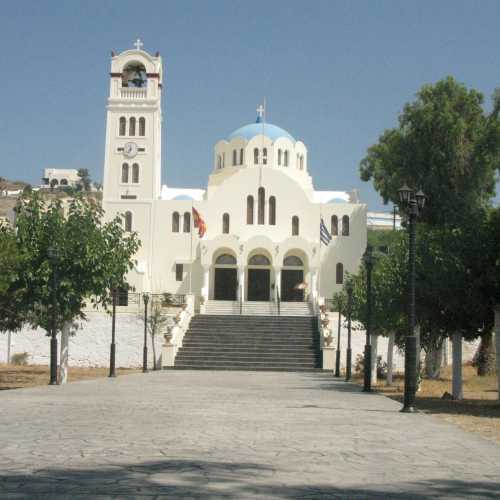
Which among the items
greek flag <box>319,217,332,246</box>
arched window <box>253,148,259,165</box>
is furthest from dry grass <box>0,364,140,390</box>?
arched window <box>253,148,259,165</box>

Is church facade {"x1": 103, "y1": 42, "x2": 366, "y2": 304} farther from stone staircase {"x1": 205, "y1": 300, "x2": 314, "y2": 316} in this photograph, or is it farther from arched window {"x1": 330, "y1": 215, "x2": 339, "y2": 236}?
stone staircase {"x1": 205, "y1": 300, "x2": 314, "y2": 316}

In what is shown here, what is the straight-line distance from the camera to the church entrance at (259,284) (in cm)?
5466

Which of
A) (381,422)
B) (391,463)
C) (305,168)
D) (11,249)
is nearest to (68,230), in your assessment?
(11,249)

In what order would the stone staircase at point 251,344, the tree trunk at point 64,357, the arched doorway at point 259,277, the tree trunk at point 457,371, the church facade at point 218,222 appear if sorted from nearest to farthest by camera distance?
the tree trunk at point 457,371 < the tree trunk at point 64,357 < the stone staircase at point 251,344 < the church facade at point 218,222 < the arched doorway at point 259,277

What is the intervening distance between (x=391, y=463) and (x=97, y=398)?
10323 millimetres

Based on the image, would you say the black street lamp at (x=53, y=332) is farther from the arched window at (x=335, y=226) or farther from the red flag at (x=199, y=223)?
the arched window at (x=335, y=226)

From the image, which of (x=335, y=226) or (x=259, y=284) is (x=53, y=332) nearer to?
(x=259, y=284)

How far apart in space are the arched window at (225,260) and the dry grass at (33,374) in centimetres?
1521

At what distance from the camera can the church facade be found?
53.5m

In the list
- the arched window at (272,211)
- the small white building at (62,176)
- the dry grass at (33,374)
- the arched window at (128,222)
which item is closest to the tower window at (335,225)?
the arched window at (272,211)

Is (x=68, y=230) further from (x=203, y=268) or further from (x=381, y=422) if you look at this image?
(x=203, y=268)

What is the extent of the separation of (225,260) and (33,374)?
851 inches

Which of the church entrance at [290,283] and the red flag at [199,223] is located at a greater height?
the red flag at [199,223]

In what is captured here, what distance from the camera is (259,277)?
54.8m
